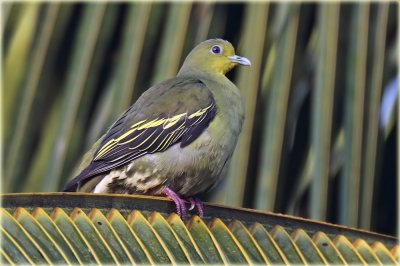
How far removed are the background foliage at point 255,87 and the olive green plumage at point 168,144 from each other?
11 centimetres

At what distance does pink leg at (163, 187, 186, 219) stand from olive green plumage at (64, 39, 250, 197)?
8 cm

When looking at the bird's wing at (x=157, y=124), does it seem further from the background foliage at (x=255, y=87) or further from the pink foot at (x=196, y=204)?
the pink foot at (x=196, y=204)

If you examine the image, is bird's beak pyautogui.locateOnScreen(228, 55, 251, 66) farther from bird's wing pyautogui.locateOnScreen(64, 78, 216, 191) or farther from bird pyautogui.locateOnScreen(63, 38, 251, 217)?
bird's wing pyautogui.locateOnScreen(64, 78, 216, 191)

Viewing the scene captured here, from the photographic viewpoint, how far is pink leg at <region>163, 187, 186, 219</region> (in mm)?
4277

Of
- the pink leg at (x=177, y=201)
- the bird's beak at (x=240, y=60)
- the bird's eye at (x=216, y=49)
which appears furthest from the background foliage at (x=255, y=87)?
the bird's eye at (x=216, y=49)

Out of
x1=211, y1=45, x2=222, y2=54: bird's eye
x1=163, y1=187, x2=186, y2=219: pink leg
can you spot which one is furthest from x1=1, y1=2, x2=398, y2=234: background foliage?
x1=211, y1=45, x2=222, y2=54: bird's eye

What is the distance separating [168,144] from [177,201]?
0.53 meters

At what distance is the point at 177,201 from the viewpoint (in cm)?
455

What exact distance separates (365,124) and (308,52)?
1.68ft

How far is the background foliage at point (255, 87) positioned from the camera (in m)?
4.75

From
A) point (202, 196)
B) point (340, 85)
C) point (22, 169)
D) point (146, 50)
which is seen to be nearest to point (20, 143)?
point (22, 169)

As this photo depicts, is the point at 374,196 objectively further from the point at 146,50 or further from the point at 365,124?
the point at 146,50

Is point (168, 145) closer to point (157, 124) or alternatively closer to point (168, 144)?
point (168, 144)

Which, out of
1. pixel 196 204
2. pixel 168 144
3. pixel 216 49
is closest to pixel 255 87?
pixel 168 144
